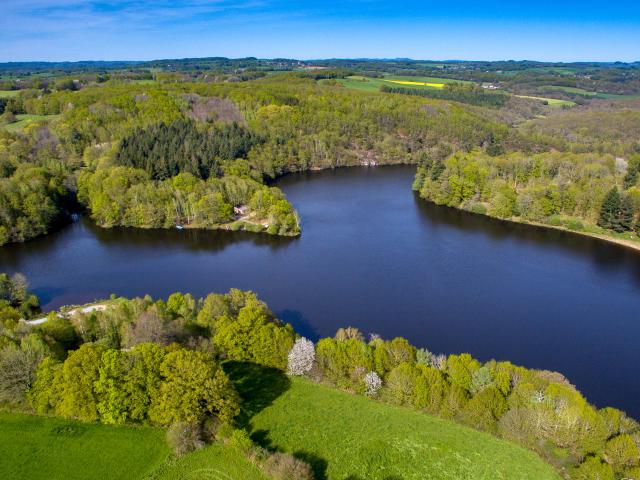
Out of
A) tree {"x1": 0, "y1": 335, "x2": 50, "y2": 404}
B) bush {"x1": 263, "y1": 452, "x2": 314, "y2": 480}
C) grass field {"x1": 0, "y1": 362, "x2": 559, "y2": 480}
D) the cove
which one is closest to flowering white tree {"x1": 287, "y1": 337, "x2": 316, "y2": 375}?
grass field {"x1": 0, "y1": 362, "x2": 559, "y2": 480}

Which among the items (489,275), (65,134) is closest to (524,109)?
(489,275)

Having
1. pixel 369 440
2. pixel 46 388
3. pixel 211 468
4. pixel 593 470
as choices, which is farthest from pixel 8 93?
pixel 593 470

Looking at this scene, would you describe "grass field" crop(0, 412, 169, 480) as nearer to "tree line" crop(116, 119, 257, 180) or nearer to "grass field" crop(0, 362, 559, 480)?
"grass field" crop(0, 362, 559, 480)

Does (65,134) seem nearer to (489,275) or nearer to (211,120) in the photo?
(211,120)

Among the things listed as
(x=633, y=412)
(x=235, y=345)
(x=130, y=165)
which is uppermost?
(x=130, y=165)

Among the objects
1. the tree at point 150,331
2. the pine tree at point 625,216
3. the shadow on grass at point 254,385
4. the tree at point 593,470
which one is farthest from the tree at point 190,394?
the pine tree at point 625,216
